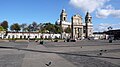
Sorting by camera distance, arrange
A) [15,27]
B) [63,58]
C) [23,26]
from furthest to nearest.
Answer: [23,26], [15,27], [63,58]

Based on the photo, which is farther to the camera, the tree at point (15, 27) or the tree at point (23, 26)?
the tree at point (23, 26)

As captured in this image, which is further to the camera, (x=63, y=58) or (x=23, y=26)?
(x=23, y=26)

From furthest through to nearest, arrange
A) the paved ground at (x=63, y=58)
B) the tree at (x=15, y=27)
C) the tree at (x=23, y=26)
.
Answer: the tree at (x=23, y=26) < the tree at (x=15, y=27) < the paved ground at (x=63, y=58)

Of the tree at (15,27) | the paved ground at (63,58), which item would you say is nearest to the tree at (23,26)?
the tree at (15,27)

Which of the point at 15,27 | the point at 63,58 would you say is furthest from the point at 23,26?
the point at 63,58

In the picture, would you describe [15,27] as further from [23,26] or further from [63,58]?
[63,58]

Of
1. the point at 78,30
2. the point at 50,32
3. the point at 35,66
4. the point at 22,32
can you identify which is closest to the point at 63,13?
the point at 78,30

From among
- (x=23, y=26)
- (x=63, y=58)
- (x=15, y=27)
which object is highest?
(x=23, y=26)

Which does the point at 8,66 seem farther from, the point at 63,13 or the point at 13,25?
the point at 63,13

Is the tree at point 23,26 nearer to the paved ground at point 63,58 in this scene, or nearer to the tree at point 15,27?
the tree at point 15,27

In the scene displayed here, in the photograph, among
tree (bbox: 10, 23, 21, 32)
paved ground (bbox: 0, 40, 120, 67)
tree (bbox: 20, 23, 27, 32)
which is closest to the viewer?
paved ground (bbox: 0, 40, 120, 67)

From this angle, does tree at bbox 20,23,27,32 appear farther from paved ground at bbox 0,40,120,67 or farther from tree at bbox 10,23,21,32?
paved ground at bbox 0,40,120,67

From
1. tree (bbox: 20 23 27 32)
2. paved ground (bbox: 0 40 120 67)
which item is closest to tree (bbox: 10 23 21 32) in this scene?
tree (bbox: 20 23 27 32)

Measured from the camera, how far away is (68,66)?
13.8 metres
